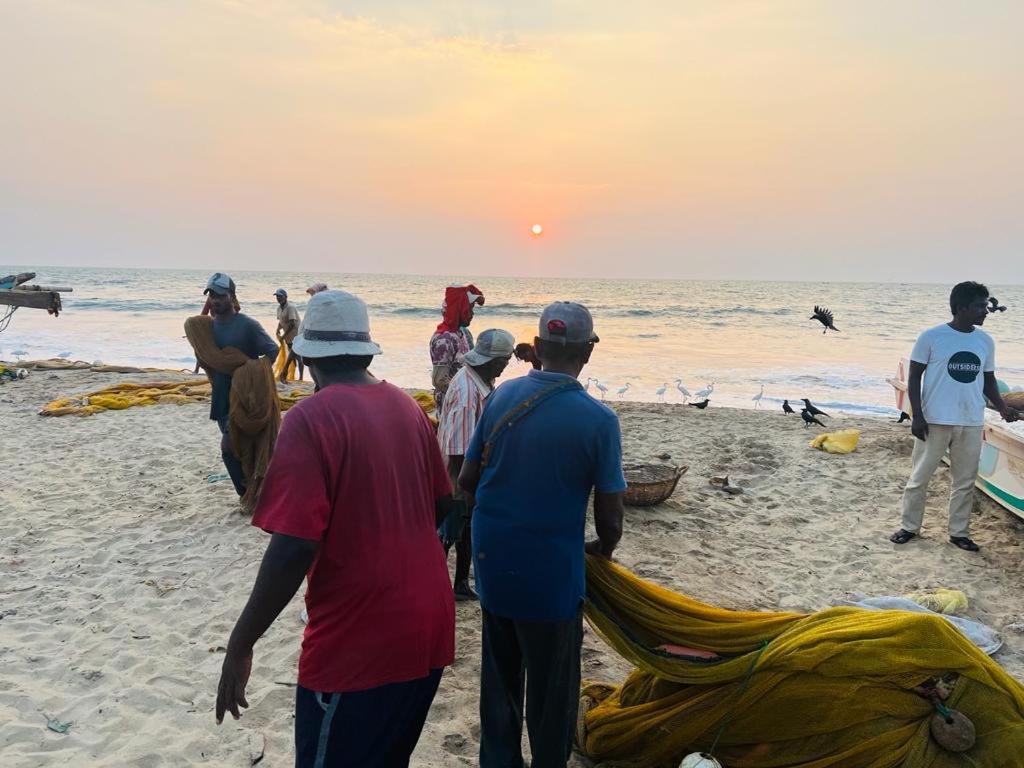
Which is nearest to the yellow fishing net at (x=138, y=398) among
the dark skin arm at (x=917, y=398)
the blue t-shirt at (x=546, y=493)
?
the dark skin arm at (x=917, y=398)

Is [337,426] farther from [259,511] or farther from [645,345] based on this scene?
[645,345]

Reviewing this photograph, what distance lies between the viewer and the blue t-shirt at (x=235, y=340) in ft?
17.1

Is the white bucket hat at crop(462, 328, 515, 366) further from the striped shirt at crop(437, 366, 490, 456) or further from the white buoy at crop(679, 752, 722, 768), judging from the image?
the white buoy at crop(679, 752, 722, 768)

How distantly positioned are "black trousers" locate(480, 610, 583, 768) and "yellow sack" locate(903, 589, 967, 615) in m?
3.22

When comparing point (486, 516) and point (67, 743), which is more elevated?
point (486, 516)

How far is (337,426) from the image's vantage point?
162 cm

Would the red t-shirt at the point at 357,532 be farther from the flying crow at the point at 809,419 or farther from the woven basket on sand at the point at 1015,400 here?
the flying crow at the point at 809,419

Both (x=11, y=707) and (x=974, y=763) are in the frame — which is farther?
(x=11, y=707)

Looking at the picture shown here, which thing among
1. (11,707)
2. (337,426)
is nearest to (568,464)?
(337,426)

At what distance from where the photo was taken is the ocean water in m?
17.9

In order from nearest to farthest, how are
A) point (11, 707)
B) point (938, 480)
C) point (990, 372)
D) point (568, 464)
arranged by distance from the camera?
1. point (568, 464)
2. point (11, 707)
3. point (990, 372)
4. point (938, 480)

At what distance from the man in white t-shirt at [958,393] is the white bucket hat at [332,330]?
4.52 metres

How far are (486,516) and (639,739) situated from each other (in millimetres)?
1173

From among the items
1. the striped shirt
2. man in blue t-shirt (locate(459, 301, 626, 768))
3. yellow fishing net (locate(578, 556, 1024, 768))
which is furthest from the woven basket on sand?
man in blue t-shirt (locate(459, 301, 626, 768))
